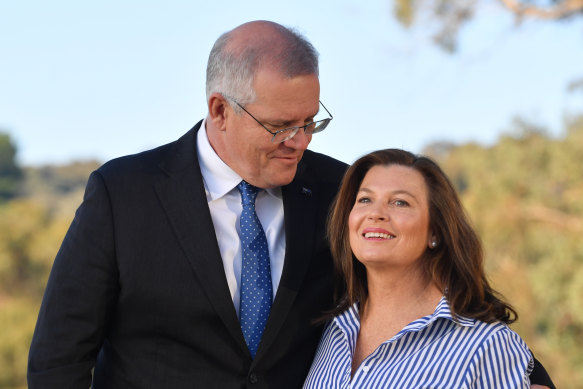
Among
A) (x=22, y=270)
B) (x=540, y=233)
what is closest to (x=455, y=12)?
(x=540, y=233)

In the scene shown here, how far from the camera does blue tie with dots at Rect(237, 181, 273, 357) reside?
2910 mm

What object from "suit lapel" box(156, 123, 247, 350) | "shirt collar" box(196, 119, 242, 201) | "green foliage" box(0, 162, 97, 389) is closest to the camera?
"suit lapel" box(156, 123, 247, 350)

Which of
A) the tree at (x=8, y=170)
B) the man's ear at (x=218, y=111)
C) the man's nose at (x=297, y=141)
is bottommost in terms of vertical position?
the tree at (x=8, y=170)

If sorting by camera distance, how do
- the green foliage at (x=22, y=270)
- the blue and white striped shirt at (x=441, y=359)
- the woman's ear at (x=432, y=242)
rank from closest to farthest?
the blue and white striped shirt at (x=441, y=359) → the woman's ear at (x=432, y=242) → the green foliage at (x=22, y=270)

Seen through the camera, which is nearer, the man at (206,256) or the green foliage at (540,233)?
the man at (206,256)

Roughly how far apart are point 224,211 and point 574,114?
12.0 m

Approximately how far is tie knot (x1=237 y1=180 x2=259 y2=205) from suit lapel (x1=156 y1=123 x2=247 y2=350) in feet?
0.52

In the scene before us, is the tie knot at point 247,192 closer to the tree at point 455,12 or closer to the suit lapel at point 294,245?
the suit lapel at point 294,245

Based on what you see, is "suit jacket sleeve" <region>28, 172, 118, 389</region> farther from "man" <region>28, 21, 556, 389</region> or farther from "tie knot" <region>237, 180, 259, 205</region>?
"tie knot" <region>237, 180, 259, 205</region>

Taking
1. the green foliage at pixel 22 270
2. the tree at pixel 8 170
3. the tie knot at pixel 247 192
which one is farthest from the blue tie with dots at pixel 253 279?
the tree at pixel 8 170

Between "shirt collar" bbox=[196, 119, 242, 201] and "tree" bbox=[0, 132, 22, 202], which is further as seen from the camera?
"tree" bbox=[0, 132, 22, 202]

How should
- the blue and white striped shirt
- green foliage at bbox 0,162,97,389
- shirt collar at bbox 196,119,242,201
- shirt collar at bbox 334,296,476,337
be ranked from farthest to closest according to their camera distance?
green foliage at bbox 0,162,97,389 < shirt collar at bbox 196,119,242,201 < shirt collar at bbox 334,296,476,337 < the blue and white striped shirt

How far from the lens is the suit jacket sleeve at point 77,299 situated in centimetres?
283

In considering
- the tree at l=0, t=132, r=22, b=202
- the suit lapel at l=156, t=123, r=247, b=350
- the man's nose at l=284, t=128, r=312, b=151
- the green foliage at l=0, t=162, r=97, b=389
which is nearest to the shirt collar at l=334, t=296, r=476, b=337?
the suit lapel at l=156, t=123, r=247, b=350
